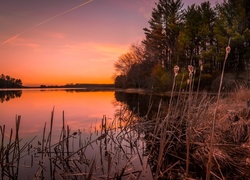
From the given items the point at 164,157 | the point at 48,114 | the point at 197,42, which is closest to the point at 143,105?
the point at 48,114

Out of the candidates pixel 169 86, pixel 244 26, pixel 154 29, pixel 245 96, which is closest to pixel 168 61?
pixel 154 29

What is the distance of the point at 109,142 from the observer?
23.9ft

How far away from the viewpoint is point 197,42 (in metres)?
42.2

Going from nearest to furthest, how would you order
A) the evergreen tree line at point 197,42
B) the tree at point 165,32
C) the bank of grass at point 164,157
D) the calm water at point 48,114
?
the bank of grass at point 164,157 < the calm water at point 48,114 < the evergreen tree line at point 197,42 < the tree at point 165,32

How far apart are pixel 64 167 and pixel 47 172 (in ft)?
1.17

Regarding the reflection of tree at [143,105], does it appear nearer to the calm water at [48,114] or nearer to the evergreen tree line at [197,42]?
the calm water at [48,114]

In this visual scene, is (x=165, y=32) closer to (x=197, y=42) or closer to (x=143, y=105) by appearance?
(x=197, y=42)

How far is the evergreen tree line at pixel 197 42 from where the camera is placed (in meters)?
33.5

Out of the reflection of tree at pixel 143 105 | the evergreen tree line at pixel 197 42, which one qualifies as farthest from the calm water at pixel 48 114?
the evergreen tree line at pixel 197 42

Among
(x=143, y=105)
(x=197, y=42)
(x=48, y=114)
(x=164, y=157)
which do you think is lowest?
(x=48, y=114)

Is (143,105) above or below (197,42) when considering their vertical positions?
below

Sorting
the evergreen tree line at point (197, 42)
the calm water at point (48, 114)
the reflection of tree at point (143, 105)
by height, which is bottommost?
the calm water at point (48, 114)

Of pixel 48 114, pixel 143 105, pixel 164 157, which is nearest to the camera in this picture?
pixel 164 157

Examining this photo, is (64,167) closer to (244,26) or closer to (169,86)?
(169,86)
